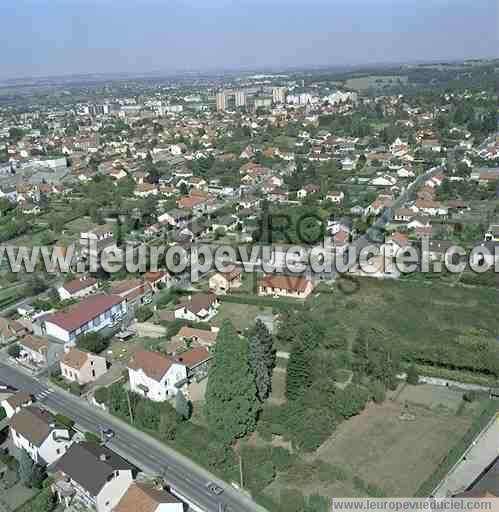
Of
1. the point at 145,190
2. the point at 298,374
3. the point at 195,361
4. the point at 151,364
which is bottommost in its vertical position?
the point at 145,190

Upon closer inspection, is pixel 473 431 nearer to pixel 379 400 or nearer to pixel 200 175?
pixel 379 400

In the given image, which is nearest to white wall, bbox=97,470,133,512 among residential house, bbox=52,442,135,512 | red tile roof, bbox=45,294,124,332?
residential house, bbox=52,442,135,512

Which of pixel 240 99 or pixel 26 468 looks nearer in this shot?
pixel 26 468

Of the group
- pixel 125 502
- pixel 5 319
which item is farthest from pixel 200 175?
pixel 125 502

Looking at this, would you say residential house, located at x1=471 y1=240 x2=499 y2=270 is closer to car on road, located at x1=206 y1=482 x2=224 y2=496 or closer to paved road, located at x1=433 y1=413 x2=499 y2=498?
paved road, located at x1=433 y1=413 x2=499 y2=498

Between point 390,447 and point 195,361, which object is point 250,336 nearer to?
point 195,361

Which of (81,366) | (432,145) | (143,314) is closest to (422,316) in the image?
(143,314)

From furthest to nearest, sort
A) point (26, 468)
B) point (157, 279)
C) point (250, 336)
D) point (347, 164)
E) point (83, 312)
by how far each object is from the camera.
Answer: point (347, 164), point (157, 279), point (83, 312), point (250, 336), point (26, 468)

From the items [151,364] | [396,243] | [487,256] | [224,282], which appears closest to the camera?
[151,364]
